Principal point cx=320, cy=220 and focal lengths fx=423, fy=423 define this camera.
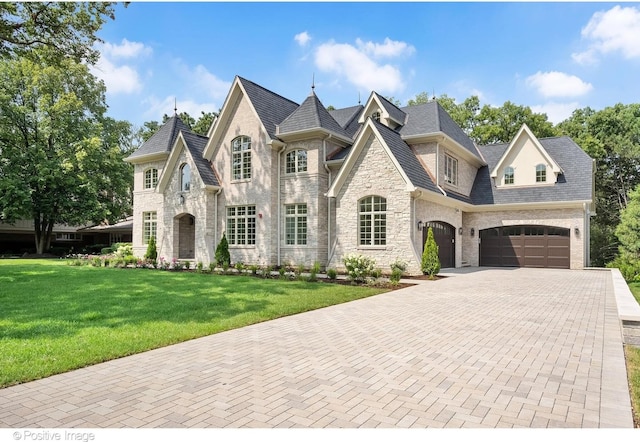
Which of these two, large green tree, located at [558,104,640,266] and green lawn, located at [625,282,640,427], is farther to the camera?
large green tree, located at [558,104,640,266]

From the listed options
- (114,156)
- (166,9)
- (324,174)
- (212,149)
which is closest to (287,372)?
(166,9)

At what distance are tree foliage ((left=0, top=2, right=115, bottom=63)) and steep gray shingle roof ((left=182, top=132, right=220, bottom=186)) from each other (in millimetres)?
7044

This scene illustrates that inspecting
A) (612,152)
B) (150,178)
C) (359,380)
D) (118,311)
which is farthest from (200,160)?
(612,152)

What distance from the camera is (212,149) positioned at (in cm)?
2392

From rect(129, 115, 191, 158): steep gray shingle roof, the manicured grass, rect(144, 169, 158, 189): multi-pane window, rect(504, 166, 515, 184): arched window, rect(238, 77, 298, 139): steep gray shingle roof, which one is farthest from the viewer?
rect(144, 169, 158, 189): multi-pane window

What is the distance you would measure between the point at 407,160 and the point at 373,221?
320cm

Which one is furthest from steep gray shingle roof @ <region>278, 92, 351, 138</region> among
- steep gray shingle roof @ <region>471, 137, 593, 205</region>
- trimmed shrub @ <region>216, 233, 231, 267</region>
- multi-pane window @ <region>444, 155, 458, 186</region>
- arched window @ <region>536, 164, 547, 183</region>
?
arched window @ <region>536, 164, 547, 183</region>

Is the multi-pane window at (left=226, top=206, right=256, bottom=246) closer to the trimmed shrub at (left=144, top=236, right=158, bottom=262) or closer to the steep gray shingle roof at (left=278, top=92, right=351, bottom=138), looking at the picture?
the steep gray shingle roof at (left=278, top=92, right=351, bottom=138)

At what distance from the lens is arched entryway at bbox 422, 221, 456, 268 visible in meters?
20.9

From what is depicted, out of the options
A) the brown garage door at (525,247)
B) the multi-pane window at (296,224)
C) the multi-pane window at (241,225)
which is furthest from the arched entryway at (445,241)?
the multi-pane window at (241,225)

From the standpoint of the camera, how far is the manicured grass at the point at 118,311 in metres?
5.92

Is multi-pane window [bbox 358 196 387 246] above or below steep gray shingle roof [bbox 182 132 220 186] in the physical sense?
below
